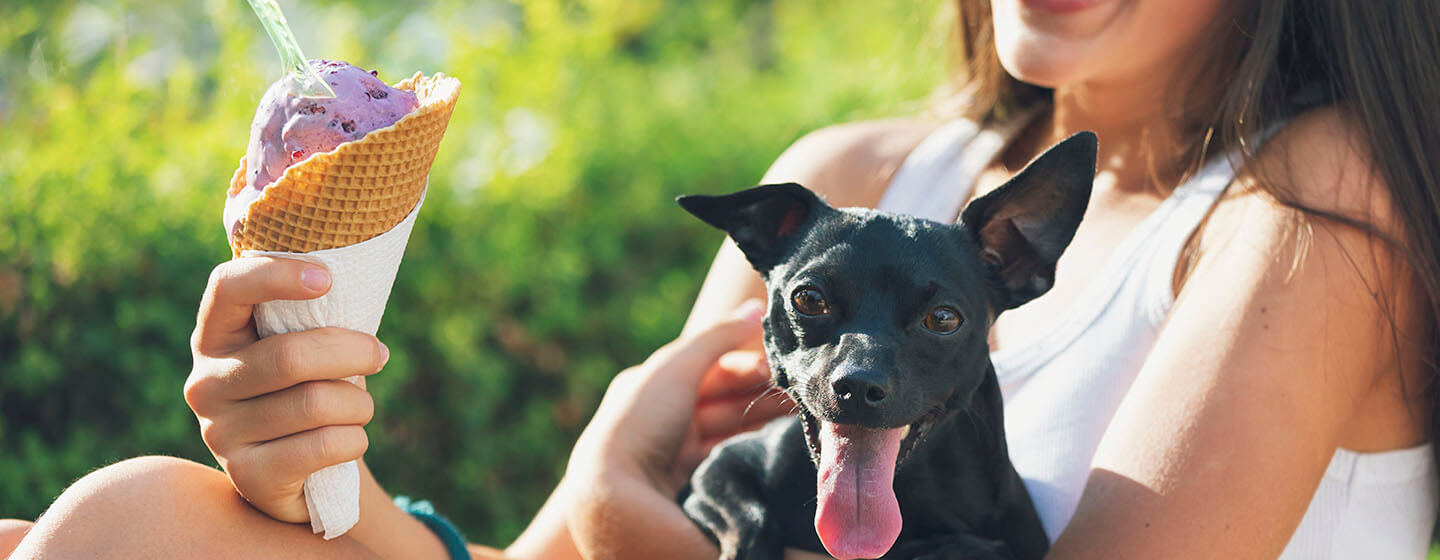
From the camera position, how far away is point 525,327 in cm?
429

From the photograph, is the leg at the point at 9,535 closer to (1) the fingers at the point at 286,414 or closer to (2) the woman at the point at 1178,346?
(2) the woman at the point at 1178,346

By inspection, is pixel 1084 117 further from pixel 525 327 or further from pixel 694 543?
pixel 525 327

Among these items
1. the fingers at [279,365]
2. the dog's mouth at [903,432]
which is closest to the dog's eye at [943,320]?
the dog's mouth at [903,432]

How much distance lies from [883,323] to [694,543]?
0.62 m

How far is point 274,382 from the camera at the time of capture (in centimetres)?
161

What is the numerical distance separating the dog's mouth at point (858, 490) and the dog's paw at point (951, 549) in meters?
0.20

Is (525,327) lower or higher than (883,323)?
lower

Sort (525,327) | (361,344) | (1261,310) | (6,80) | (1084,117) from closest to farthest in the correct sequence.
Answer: (361,344), (1261,310), (1084,117), (525,327), (6,80)

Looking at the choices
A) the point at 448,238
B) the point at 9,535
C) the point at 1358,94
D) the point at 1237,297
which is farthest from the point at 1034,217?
the point at 448,238

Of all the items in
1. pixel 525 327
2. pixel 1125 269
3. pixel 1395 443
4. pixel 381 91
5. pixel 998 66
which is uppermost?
pixel 381 91

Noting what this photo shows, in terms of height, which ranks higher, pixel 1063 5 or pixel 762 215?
pixel 1063 5

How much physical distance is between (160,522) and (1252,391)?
179cm

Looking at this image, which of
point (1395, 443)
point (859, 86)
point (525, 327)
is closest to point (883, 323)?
point (1395, 443)

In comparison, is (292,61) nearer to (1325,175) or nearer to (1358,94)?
(1325,175)
